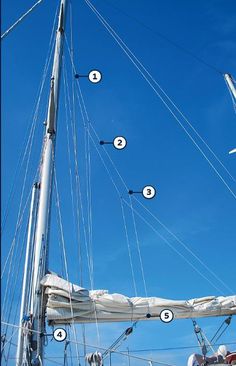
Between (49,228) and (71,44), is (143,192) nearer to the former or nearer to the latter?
(49,228)

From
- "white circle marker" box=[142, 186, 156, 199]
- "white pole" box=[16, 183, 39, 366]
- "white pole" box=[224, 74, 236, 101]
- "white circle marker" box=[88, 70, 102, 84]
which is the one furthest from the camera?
"white pole" box=[224, 74, 236, 101]

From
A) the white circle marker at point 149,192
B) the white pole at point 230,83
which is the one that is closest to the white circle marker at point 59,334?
the white circle marker at point 149,192

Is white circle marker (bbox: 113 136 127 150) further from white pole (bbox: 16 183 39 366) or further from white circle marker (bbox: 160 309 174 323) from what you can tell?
white circle marker (bbox: 160 309 174 323)

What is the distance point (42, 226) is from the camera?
15031 mm

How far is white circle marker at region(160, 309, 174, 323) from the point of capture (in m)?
15.4

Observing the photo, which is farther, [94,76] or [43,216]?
[94,76]

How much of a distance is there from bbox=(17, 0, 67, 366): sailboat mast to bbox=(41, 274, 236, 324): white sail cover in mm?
336

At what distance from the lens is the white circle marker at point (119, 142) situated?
63.2ft

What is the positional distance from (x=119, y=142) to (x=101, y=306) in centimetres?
734

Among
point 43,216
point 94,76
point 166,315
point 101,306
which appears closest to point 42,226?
point 43,216

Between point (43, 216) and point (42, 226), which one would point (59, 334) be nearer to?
point (42, 226)

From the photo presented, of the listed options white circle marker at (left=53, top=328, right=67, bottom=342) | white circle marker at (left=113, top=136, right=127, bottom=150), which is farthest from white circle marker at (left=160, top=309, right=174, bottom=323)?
white circle marker at (left=113, top=136, right=127, bottom=150)

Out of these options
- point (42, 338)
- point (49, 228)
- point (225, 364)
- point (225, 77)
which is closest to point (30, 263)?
point (49, 228)

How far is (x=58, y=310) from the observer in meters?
14.2
